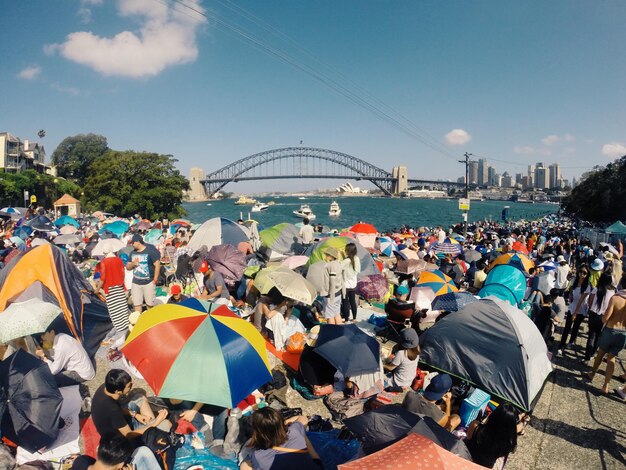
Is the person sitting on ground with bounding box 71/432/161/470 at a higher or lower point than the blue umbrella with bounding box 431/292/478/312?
lower

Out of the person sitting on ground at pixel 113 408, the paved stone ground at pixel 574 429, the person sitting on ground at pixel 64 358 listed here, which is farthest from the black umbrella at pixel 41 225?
the paved stone ground at pixel 574 429

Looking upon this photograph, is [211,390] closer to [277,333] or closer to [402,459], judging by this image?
[402,459]

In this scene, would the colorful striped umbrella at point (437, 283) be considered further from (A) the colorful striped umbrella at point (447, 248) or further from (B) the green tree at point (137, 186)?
(B) the green tree at point (137, 186)

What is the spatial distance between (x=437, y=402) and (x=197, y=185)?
145487 mm

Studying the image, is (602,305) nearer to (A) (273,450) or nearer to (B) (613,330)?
(B) (613,330)

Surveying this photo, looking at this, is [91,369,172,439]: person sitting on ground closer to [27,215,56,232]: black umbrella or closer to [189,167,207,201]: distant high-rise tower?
[27,215,56,232]: black umbrella

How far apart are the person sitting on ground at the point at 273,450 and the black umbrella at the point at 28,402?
70.9 inches

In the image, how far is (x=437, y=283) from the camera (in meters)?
7.11

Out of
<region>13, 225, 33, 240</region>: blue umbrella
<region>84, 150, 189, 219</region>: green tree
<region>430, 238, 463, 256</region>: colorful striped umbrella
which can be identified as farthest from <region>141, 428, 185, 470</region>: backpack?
<region>84, 150, 189, 219</region>: green tree

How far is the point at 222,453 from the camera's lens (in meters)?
3.43

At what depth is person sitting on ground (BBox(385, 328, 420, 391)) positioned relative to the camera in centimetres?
480

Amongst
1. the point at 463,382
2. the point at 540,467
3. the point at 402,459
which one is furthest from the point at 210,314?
the point at 540,467

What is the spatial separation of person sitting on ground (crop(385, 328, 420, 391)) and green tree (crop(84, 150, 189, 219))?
31.9 meters

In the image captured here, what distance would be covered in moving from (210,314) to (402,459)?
2218 mm
